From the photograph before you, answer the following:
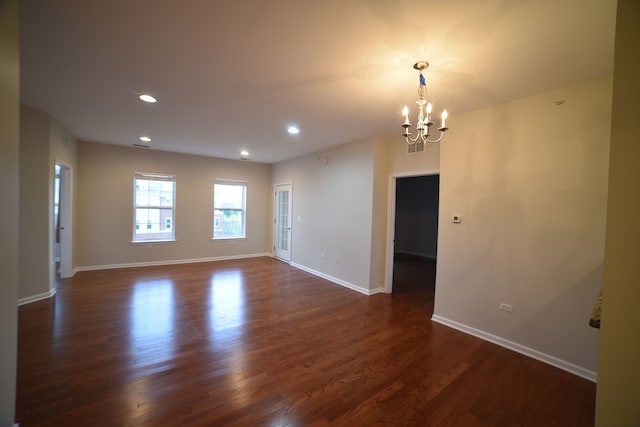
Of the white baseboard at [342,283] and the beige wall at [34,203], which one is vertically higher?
the beige wall at [34,203]

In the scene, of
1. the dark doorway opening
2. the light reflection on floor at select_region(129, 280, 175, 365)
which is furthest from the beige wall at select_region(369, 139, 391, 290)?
the light reflection on floor at select_region(129, 280, 175, 365)

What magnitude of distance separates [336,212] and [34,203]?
4.81 meters

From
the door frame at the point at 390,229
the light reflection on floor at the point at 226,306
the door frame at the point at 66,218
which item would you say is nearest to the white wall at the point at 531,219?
the door frame at the point at 390,229

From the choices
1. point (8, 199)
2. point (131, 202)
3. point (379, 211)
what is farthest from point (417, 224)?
point (8, 199)

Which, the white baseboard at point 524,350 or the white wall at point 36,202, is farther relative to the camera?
the white wall at point 36,202

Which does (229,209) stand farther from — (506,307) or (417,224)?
(506,307)

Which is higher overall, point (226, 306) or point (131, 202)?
point (131, 202)

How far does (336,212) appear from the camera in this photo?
520 cm

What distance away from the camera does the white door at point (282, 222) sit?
680 cm

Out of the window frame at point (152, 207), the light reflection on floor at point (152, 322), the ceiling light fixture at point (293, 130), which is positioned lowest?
the light reflection on floor at point (152, 322)

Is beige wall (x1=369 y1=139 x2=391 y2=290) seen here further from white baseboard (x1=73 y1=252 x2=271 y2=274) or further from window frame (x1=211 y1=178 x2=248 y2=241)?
window frame (x1=211 y1=178 x2=248 y2=241)

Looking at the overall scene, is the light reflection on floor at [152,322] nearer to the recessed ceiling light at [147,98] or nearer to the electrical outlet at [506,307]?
the recessed ceiling light at [147,98]

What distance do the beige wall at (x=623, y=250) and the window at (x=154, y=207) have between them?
718cm

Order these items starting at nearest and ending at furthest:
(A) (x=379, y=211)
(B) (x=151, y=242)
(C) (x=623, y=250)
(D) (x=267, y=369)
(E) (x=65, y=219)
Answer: (C) (x=623, y=250) → (D) (x=267, y=369) → (A) (x=379, y=211) → (E) (x=65, y=219) → (B) (x=151, y=242)
